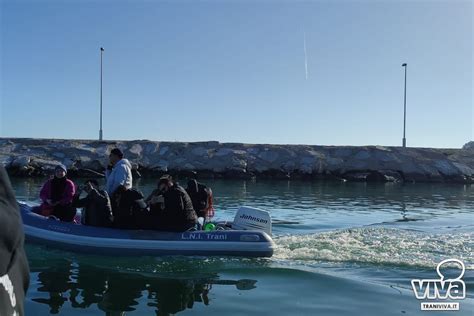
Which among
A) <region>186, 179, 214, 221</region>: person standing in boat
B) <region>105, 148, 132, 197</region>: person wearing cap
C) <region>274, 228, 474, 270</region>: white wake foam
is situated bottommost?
<region>274, 228, 474, 270</region>: white wake foam

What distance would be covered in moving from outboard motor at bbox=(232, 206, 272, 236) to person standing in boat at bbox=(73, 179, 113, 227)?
227 cm

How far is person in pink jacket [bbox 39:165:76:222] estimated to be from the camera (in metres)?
9.43

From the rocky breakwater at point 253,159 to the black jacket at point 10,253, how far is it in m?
27.6

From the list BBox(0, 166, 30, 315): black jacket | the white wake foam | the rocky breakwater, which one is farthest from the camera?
the rocky breakwater

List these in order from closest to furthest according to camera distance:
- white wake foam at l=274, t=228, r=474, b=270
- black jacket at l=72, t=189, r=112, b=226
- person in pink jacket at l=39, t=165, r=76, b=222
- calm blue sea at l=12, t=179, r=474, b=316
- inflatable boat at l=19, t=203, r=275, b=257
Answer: calm blue sea at l=12, t=179, r=474, b=316
white wake foam at l=274, t=228, r=474, b=270
inflatable boat at l=19, t=203, r=275, b=257
black jacket at l=72, t=189, r=112, b=226
person in pink jacket at l=39, t=165, r=76, b=222

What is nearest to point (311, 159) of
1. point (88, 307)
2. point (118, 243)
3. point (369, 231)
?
point (369, 231)

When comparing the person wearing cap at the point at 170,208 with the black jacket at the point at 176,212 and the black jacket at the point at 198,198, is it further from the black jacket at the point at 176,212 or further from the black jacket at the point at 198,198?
the black jacket at the point at 198,198

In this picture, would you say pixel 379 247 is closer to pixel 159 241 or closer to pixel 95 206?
pixel 159 241

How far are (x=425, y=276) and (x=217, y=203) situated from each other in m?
10.5

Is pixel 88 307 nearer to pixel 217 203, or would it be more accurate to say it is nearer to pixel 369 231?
pixel 369 231

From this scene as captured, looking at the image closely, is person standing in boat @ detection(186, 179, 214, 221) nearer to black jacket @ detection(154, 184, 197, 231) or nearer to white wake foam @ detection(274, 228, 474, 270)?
black jacket @ detection(154, 184, 197, 231)

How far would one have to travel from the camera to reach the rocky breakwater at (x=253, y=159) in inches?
1167

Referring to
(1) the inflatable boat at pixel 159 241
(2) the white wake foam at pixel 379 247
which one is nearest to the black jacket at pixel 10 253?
(2) the white wake foam at pixel 379 247

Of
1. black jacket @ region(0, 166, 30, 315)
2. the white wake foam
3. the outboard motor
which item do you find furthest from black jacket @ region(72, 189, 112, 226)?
black jacket @ region(0, 166, 30, 315)
